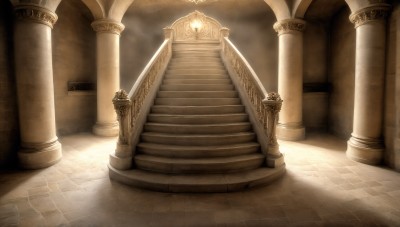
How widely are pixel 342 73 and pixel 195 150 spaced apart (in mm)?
6942

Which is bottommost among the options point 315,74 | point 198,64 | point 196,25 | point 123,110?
point 123,110

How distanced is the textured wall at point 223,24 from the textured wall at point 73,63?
83.7 inches

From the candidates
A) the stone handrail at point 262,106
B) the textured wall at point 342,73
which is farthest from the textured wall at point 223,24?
the stone handrail at point 262,106

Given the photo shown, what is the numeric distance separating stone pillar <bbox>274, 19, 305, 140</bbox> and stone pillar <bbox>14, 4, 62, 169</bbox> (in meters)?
7.13

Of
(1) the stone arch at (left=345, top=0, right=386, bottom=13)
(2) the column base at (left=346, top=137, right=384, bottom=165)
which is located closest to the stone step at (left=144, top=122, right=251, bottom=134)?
(2) the column base at (left=346, top=137, right=384, bottom=165)

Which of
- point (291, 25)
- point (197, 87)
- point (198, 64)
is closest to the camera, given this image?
point (197, 87)

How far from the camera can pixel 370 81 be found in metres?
5.47

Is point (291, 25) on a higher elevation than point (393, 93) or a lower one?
higher

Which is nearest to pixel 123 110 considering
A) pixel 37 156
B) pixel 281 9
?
pixel 37 156

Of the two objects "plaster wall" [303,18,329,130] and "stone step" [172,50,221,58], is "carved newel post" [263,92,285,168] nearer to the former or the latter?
"plaster wall" [303,18,329,130]

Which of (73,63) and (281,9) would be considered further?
(73,63)

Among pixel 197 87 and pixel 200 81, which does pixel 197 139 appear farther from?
pixel 200 81

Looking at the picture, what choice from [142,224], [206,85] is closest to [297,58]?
[206,85]

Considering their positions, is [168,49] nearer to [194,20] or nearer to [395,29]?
[194,20]
